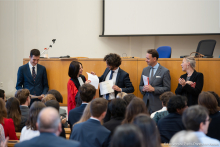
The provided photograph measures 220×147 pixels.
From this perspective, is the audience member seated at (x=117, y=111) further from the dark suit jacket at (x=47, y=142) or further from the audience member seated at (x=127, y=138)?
the audience member seated at (x=127, y=138)

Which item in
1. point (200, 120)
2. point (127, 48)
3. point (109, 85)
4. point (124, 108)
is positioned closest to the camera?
point (200, 120)

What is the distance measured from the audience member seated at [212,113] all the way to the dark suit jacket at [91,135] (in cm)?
119

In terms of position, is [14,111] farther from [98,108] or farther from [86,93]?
[98,108]

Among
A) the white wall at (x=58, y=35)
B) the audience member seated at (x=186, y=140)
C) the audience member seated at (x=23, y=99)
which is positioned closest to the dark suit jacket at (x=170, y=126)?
the audience member seated at (x=186, y=140)

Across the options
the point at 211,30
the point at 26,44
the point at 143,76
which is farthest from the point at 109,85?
the point at 26,44

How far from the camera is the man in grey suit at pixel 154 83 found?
163 inches

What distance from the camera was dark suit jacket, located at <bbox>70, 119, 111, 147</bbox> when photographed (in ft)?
6.69

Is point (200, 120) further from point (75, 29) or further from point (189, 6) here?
point (75, 29)

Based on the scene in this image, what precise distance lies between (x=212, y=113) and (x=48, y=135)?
182 cm

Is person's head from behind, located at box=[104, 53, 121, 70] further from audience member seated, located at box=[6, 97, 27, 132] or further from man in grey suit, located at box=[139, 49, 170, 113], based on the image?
audience member seated, located at box=[6, 97, 27, 132]

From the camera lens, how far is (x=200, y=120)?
69.0 inches

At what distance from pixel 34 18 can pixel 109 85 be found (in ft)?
15.9

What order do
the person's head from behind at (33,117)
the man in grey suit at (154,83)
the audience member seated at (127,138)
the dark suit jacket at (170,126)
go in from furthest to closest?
the man in grey suit at (154,83) → the dark suit jacket at (170,126) → the person's head from behind at (33,117) → the audience member seated at (127,138)

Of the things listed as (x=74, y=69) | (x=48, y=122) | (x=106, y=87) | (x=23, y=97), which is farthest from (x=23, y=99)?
→ (x=48, y=122)
